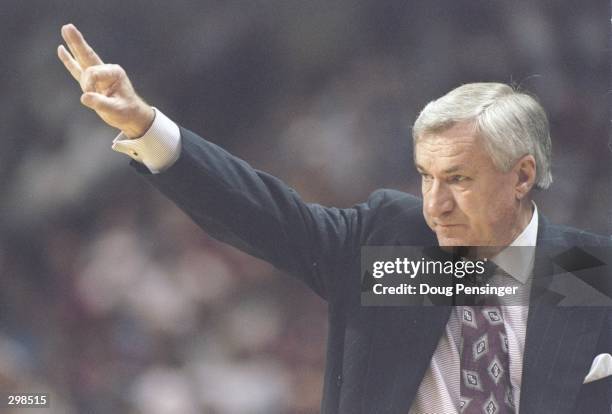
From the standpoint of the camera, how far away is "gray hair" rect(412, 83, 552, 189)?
2617mm

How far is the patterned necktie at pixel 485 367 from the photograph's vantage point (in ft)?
8.60

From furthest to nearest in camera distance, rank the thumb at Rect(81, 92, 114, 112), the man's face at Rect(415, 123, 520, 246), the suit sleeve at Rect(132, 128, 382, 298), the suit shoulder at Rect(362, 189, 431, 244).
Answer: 1. the suit shoulder at Rect(362, 189, 431, 244)
2. the man's face at Rect(415, 123, 520, 246)
3. the suit sleeve at Rect(132, 128, 382, 298)
4. the thumb at Rect(81, 92, 114, 112)

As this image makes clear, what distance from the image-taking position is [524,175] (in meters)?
2.67

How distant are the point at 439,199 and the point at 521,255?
0.29 metres

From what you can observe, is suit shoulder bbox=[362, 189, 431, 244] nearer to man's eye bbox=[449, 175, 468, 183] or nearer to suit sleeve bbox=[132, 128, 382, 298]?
suit sleeve bbox=[132, 128, 382, 298]

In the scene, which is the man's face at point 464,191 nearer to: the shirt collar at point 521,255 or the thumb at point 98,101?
the shirt collar at point 521,255

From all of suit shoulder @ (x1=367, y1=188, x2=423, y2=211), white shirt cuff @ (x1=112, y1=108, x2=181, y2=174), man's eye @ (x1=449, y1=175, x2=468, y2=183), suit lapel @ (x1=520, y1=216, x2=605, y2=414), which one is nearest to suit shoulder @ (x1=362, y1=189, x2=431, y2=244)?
suit shoulder @ (x1=367, y1=188, x2=423, y2=211)

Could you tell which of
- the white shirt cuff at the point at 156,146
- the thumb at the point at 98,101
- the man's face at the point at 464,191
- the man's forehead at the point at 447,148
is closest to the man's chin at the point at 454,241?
the man's face at the point at 464,191

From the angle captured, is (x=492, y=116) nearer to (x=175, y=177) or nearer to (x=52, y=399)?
(x=175, y=177)

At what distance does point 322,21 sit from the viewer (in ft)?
9.12

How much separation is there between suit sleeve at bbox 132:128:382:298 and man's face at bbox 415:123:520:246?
18 centimetres

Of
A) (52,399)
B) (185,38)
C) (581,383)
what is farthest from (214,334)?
(581,383)

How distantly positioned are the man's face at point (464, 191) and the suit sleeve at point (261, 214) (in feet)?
0.58

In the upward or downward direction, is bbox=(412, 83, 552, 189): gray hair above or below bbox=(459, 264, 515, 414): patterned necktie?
above
